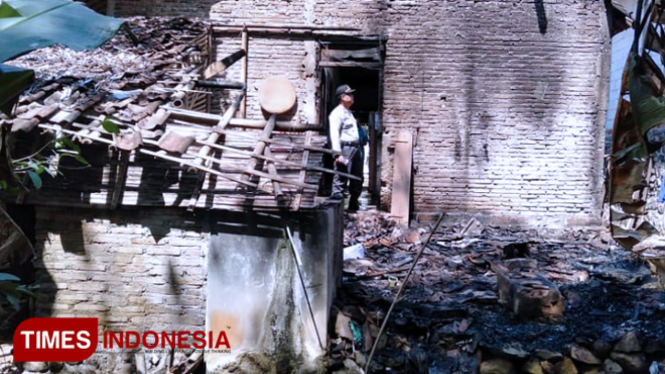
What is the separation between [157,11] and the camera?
9539 millimetres

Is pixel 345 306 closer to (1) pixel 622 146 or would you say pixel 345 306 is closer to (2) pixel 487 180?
(1) pixel 622 146

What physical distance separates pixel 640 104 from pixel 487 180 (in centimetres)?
690

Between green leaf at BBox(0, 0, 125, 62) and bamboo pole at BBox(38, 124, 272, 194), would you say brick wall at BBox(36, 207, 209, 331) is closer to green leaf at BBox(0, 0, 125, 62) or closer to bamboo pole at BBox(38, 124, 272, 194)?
bamboo pole at BBox(38, 124, 272, 194)

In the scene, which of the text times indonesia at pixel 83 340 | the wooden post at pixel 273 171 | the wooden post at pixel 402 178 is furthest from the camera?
the wooden post at pixel 402 178

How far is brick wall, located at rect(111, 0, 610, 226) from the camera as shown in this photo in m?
9.39

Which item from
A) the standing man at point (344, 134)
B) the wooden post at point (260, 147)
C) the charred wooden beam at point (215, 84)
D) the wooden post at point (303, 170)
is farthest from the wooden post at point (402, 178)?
the wooden post at point (260, 147)

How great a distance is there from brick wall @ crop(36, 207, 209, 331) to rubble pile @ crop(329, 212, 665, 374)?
147 cm

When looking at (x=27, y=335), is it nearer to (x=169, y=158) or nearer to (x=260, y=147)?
(x=169, y=158)

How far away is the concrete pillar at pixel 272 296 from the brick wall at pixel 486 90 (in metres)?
5.00

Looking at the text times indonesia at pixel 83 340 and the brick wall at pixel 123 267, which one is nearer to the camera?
the text times indonesia at pixel 83 340

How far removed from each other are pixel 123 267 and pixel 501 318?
12.5ft

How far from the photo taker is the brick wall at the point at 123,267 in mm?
4871

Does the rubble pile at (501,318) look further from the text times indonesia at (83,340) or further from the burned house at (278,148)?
the text times indonesia at (83,340)

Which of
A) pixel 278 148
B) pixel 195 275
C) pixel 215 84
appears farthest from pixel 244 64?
pixel 195 275
